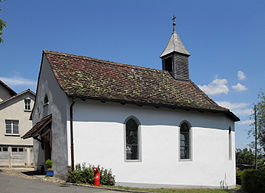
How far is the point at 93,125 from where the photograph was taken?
53.9 ft

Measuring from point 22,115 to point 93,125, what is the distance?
19694 millimetres

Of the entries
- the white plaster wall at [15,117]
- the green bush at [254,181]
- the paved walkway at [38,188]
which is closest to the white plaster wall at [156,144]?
the paved walkway at [38,188]

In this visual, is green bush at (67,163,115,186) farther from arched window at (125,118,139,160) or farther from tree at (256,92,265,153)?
tree at (256,92,265,153)

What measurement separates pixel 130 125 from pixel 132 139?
842mm

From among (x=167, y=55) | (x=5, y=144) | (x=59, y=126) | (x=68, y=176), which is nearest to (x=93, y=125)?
(x=59, y=126)

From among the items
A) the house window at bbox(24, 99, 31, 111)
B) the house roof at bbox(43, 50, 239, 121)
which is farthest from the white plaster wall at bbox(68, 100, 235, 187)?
the house window at bbox(24, 99, 31, 111)

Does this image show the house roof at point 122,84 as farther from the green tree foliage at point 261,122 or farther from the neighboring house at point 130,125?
the green tree foliage at point 261,122

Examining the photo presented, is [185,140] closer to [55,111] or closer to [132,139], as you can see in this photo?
[132,139]

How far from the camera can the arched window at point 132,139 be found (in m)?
17.8

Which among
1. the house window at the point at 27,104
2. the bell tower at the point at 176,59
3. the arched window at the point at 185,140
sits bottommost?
the arched window at the point at 185,140

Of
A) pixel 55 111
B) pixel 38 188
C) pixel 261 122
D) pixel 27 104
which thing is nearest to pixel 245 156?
pixel 261 122

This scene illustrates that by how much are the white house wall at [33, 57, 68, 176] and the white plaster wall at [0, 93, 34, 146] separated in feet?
43.4

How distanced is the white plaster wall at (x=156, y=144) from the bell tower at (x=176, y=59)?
15.3 ft

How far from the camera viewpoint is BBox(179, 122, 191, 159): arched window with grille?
2012 cm
